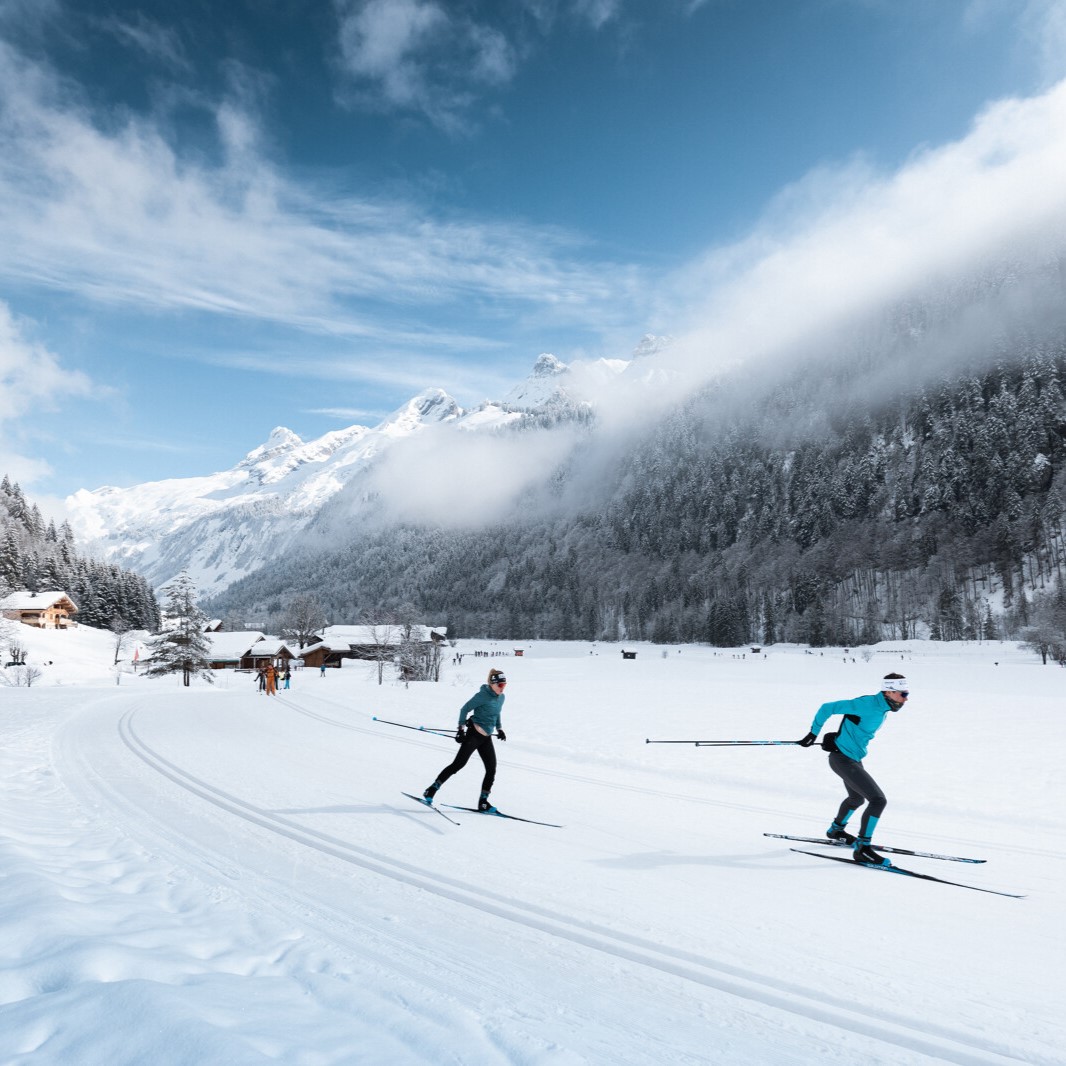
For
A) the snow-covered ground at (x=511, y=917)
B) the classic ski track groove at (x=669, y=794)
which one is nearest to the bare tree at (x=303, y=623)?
the classic ski track groove at (x=669, y=794)

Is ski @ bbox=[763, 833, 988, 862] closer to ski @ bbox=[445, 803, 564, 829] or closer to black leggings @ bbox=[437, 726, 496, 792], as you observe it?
ski @ bbox=[445, 803, 564, 829]

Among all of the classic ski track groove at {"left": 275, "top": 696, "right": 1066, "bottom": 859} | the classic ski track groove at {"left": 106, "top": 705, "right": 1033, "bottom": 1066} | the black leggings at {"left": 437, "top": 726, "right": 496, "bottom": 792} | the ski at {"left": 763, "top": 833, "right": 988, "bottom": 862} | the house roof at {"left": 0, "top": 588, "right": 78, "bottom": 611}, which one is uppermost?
the house roof at {"left": 0, "top": 588, "right": 78, "bottom": 611}

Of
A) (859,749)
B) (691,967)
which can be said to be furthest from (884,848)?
(691,967)

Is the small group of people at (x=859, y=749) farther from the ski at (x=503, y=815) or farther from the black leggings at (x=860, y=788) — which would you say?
the ski at (x=503, y=815)

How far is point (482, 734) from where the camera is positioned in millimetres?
9797

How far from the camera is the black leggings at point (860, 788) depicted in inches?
304

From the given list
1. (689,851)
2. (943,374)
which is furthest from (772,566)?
(689,851)

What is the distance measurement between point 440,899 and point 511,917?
773 mm

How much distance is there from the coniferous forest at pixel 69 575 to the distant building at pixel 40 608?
600 centimetres

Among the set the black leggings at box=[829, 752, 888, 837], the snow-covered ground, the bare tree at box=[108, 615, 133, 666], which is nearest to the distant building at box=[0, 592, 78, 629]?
the bare tree at box=[108, 615, 133, 666]

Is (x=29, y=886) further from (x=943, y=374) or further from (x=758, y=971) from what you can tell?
(x=943, y=374)

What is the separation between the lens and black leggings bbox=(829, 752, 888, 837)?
7.71m

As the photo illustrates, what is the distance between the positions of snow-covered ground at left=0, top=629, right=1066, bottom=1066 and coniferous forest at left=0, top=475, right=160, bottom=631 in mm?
97298

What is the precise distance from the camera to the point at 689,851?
7.85 m
